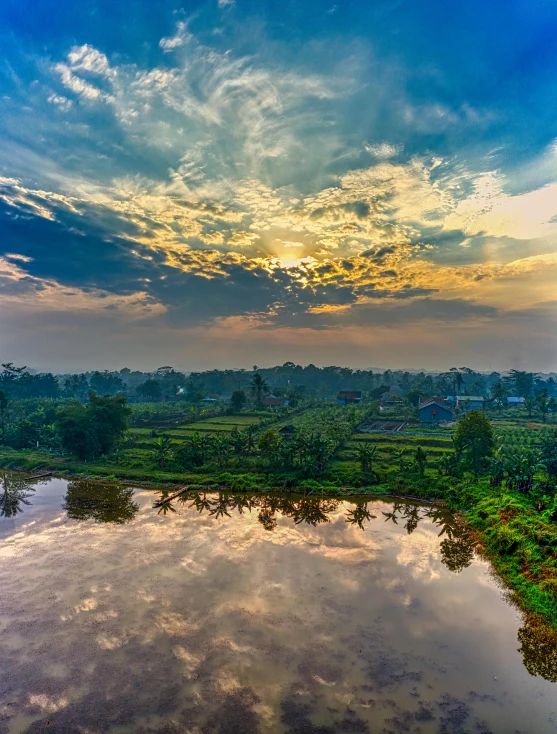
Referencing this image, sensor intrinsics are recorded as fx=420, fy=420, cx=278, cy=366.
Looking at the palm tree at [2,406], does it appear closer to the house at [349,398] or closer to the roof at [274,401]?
the roof at [274,401]

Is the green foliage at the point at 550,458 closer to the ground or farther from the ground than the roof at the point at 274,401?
closer to the ground

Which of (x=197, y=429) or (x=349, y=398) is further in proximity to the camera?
(x=349, y=398)

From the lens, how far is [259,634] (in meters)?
14.3

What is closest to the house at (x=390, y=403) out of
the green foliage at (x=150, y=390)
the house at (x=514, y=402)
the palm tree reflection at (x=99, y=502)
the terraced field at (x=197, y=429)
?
the house at (x=514, y=402)

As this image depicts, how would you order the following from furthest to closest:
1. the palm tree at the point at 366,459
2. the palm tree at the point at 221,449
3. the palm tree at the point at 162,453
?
1. the palm tree at the point at 221,449
2. the palm tree at the point at 162,453
3. the palm tree at the point at 366,459

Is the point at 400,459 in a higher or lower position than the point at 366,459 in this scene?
lower

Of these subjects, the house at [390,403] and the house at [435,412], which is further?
the house at [390,403]

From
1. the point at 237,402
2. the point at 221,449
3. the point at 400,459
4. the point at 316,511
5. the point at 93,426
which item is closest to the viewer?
the point at 316,511

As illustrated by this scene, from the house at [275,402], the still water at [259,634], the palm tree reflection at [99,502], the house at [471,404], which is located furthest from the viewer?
the house at [275,402]

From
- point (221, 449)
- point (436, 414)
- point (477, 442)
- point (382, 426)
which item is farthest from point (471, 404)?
point (221, 449)

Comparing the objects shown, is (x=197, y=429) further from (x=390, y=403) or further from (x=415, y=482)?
(x=390, y=403)

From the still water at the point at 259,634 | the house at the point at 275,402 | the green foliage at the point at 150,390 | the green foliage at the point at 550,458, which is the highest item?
the green foliage at the point at 150,390

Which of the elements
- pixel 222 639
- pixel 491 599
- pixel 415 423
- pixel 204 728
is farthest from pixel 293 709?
pixel 415 423

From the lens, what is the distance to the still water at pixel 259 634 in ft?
36.7
